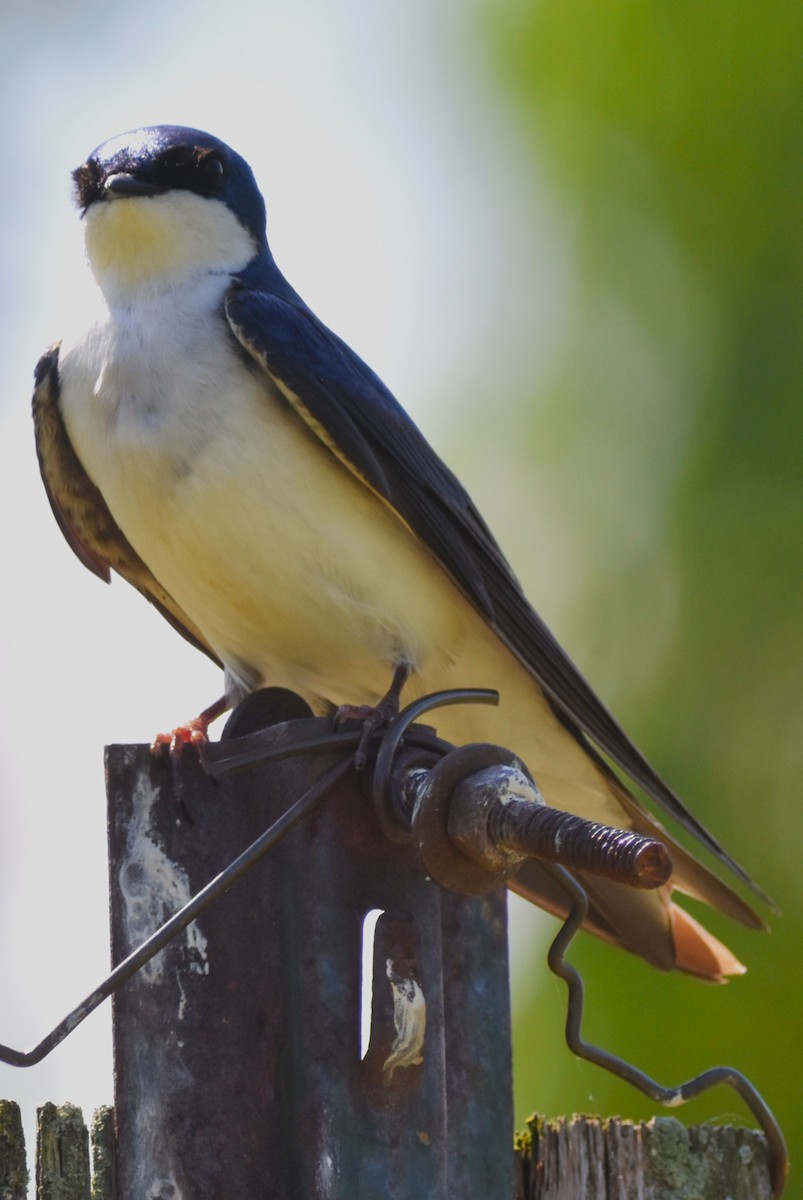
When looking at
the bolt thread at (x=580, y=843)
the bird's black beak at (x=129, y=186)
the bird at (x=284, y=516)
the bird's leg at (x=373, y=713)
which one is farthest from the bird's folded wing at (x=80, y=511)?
the bolt thread at (x=580, y=843)

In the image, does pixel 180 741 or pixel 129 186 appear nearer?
pixel 180 741

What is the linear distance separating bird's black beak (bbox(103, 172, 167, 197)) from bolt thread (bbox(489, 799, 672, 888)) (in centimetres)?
226

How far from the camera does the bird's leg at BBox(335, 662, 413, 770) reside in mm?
1972

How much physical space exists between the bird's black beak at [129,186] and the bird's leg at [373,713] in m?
1.10

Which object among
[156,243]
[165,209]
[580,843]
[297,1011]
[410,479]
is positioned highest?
[165,209]

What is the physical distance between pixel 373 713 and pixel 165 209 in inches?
66.8

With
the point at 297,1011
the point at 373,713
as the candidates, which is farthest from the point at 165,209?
the point at 297,1011

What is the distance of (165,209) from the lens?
372 centimetres

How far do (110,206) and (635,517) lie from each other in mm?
1969

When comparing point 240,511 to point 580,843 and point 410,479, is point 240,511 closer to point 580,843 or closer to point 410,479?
point 410,479

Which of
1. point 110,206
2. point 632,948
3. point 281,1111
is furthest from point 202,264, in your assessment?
point 281,1111

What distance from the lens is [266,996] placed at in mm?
1875

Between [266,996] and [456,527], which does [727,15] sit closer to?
[456,527]

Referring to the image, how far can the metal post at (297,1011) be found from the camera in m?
1.79
